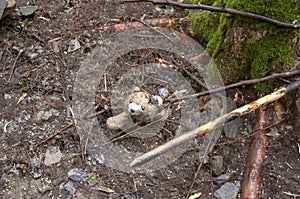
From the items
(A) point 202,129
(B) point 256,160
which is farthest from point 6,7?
(B) point 256,160

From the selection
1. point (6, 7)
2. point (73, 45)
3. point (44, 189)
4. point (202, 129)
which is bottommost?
point (44, 189)

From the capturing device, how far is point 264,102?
2.47m

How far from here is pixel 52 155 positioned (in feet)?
9.14

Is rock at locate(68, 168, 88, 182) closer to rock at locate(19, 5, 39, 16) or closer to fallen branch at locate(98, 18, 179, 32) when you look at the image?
fallen branch at locate(98, 18, 179, 32)

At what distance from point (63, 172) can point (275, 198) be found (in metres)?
1.48

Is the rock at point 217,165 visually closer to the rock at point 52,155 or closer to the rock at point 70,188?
the rock at point 70,188

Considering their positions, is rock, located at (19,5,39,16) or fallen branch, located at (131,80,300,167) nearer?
fallen branch, located at (131,80,300,167)

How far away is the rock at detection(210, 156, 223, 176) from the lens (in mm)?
2678

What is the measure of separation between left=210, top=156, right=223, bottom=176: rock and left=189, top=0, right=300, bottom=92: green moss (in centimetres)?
66

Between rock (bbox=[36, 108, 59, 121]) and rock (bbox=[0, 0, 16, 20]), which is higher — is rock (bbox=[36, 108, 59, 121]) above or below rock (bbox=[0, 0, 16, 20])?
below

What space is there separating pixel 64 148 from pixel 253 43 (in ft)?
5.29

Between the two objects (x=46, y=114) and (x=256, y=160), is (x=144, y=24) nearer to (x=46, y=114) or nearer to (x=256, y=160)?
(x=46, y=114)

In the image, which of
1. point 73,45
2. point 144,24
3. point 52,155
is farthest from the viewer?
point 144,24

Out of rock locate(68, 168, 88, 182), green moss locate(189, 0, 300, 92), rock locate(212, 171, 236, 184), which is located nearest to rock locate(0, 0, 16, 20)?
rock locate(68, 168, 88, 182)
